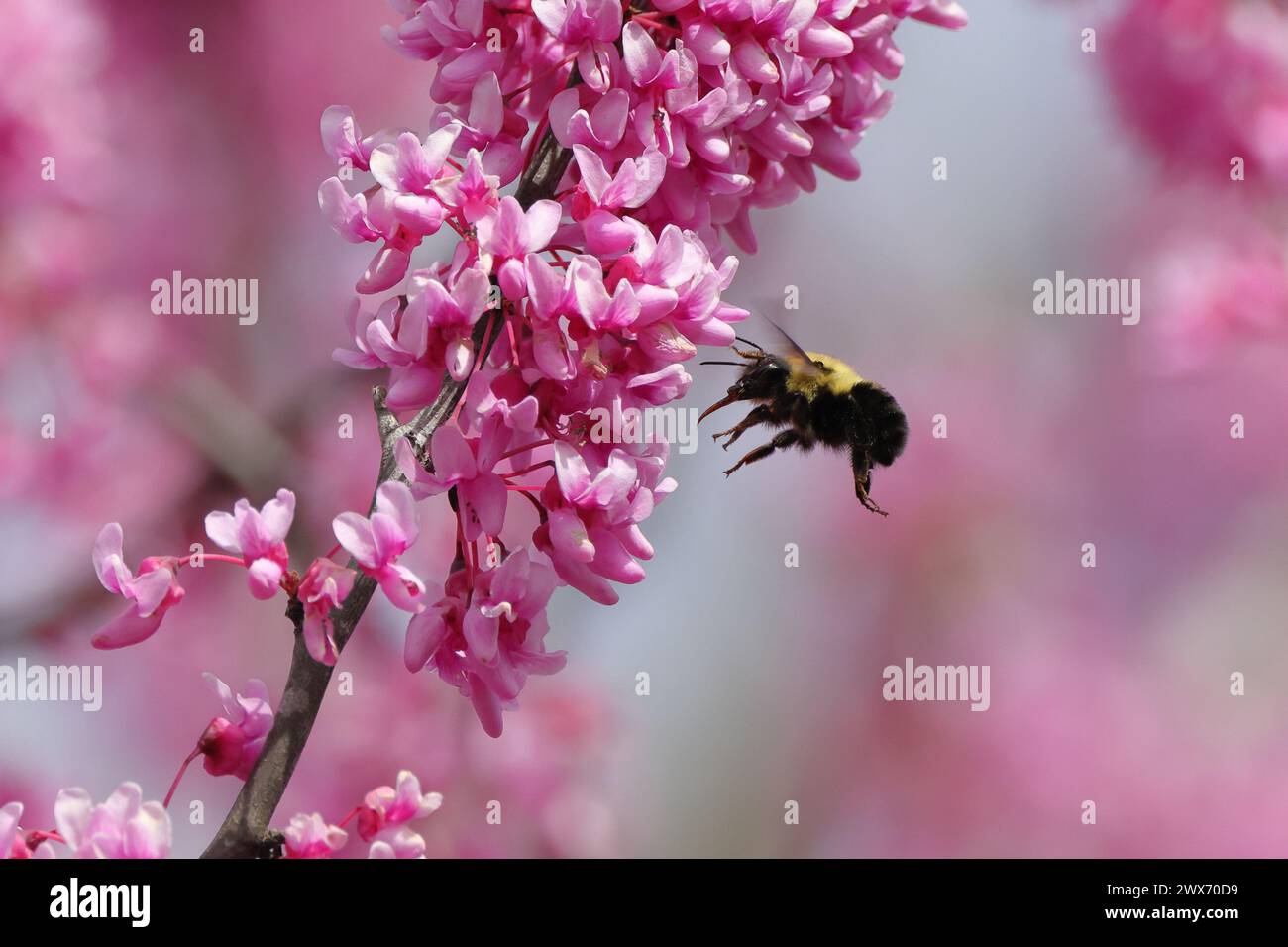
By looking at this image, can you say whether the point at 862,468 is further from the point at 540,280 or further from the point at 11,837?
the point at 11,837

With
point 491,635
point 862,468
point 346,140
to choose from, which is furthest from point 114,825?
point 862,468

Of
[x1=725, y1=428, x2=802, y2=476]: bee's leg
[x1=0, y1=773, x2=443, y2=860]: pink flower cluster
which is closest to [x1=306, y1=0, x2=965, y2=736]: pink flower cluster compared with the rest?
[x1=0, y1=773, x2=443, y2=860]: pink flower cluster

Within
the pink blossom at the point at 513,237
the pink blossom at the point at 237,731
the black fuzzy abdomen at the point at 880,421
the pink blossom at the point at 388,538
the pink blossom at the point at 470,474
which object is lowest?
the pink blossom at the point at 237,731

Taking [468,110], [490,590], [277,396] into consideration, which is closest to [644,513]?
[490,590]

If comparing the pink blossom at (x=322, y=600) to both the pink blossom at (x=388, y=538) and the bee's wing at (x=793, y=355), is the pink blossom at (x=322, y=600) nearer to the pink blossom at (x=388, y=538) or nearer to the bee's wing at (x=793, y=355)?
the pink blossom at (x=388, y=538)

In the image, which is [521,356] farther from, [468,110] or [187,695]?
[187,695]

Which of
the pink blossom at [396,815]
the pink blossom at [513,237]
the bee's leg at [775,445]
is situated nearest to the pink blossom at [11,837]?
the pink blossom at [396,815]

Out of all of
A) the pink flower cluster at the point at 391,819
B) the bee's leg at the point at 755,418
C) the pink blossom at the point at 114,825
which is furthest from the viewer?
the bee's leg at the point at 755,418

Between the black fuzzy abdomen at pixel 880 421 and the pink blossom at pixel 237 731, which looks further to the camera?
the black fuzzy abdomen at pixel 880 421

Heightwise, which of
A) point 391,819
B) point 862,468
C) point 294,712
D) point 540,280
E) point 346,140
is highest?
point 346,140
